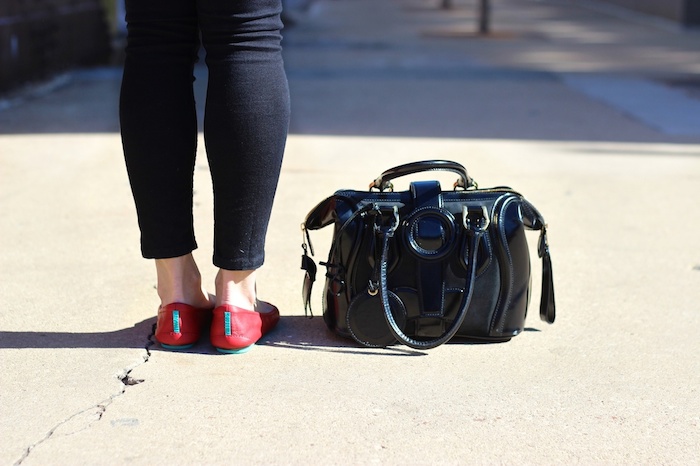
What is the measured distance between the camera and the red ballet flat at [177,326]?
230cm

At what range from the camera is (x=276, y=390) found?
212 cm

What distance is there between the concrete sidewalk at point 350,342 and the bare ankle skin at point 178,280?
0.12 metres

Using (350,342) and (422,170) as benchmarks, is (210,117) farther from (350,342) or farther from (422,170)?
(350,342)

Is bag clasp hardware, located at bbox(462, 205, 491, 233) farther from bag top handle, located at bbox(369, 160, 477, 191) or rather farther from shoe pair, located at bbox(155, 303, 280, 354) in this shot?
shoe pair, located at bbox(155, 303, 280, 354)

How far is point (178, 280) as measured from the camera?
231 cm

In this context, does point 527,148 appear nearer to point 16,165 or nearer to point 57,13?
point 16,165

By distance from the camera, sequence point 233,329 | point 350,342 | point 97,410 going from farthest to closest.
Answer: point 350,342 < point 233,329 < point 97,410

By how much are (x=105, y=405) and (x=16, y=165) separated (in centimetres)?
269

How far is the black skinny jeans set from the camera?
2139 mm

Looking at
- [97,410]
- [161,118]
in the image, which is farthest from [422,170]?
[97,410]

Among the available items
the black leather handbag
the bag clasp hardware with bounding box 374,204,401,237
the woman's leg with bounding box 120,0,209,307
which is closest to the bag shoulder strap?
the black leather handbag

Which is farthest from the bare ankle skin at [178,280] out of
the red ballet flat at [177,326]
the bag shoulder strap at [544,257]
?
the bag shoulder strap at [544,257]

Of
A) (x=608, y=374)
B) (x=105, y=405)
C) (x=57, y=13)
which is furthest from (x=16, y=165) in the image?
(x=57, y=13)

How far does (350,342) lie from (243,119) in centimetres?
59
